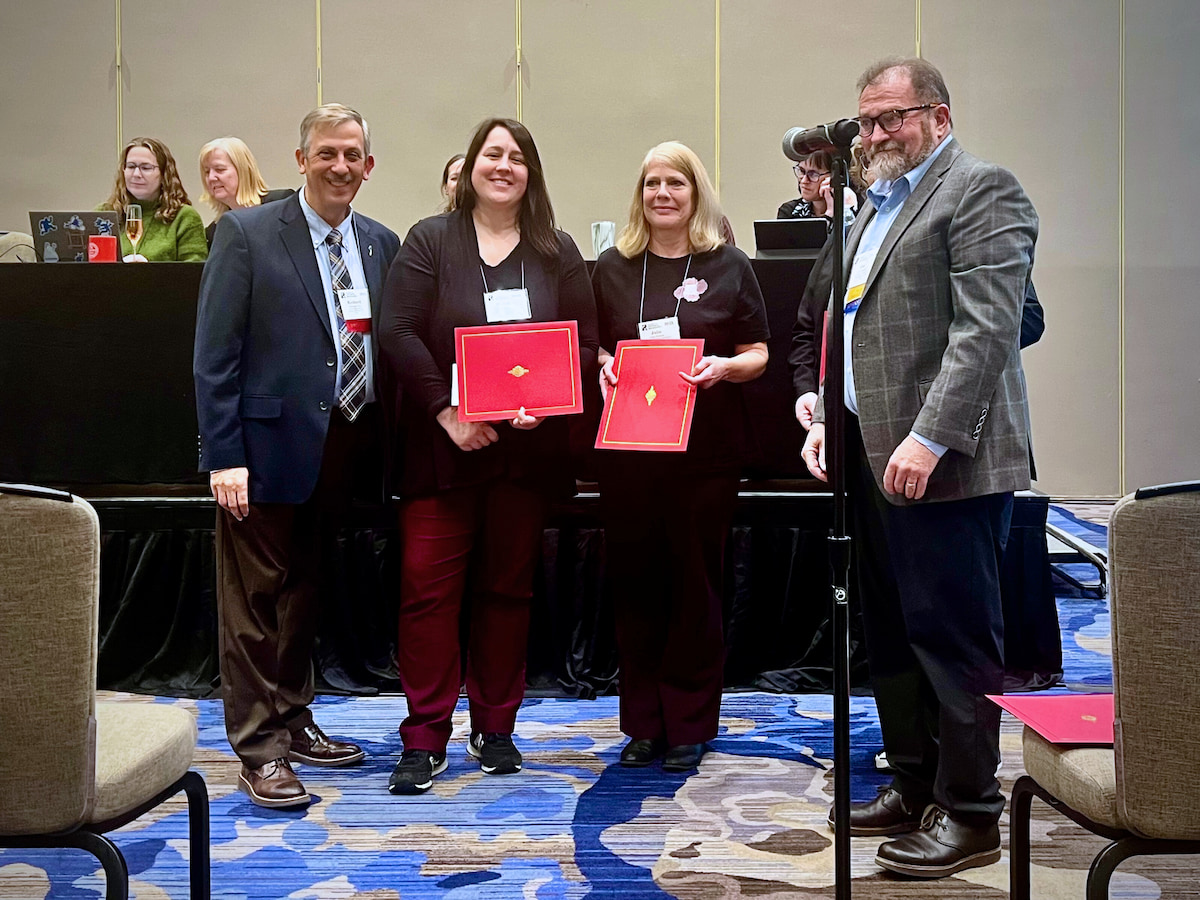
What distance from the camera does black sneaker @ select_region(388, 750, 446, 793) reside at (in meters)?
2.67

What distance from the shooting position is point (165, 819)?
2516mm

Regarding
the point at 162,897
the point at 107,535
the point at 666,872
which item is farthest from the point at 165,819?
the point at 107,535

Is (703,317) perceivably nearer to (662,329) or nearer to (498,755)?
(662,329)

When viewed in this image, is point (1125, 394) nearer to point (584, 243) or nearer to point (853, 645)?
point (584, 243)

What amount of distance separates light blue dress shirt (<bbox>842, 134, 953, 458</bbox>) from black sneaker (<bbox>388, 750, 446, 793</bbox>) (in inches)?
54.0

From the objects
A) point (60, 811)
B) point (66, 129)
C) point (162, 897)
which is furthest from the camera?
point (66, 129)

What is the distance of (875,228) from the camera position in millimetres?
2332

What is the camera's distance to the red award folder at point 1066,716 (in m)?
1.57

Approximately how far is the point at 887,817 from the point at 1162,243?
19.4 ft

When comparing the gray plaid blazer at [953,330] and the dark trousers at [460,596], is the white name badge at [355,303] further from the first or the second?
Result: the gray plaid blazer at [953,330]

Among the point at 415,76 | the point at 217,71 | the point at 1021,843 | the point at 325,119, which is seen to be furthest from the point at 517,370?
the point at 217,71

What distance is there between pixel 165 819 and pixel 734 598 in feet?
6.21

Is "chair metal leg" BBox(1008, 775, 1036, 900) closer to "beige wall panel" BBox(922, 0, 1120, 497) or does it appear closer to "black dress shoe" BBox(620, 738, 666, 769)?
"black dress shoe" BBox(620, 738, 666, 769)

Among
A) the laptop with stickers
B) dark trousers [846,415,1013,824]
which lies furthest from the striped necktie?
the laptop with stickers
